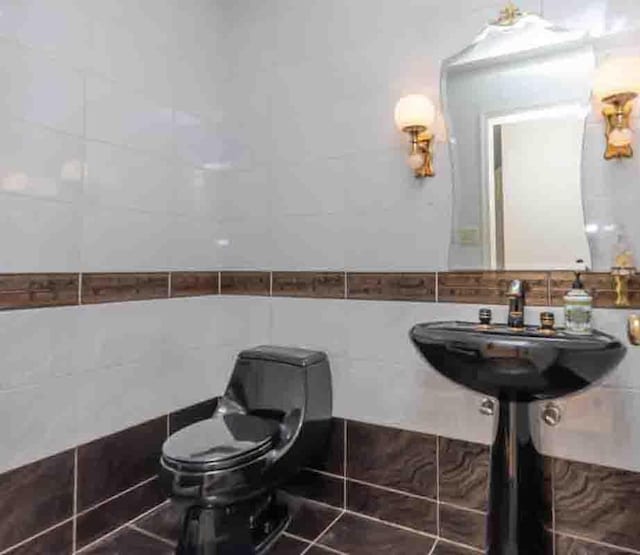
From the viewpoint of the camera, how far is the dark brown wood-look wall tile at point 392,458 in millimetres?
1468

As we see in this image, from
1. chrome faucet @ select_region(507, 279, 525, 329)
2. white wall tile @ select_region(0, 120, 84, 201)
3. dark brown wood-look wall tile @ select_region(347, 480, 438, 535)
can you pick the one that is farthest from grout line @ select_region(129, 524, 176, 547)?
chrome faucet @ select_region(507, 279, 525, 329)

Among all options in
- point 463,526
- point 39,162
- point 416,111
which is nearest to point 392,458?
point 463,526

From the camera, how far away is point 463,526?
4.61 feet

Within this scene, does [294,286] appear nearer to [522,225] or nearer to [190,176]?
[190,176]

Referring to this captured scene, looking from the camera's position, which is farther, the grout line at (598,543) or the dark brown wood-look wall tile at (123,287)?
the dark brown wood-look wall tile at (123,287)

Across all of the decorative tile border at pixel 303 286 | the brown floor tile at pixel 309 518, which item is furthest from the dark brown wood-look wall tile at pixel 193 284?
the brown floor tile at pixel 309 518

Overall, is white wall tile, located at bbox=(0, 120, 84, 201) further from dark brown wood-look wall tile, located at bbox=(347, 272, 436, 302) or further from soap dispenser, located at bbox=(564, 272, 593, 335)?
soap dispenser, located at bbox=(564, 272, 593, 335)

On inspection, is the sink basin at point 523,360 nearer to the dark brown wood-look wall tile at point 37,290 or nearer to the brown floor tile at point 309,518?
the brown floor tile at point 309,518

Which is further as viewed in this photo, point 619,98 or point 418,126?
point 418,126

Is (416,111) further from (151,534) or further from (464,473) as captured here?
(151,534)

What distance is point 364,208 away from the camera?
5.23ft

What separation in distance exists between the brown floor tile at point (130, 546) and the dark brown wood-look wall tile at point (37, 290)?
2.56ft

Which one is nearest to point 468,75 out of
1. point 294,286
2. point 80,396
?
point 294,286

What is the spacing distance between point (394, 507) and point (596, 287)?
0.97 m
